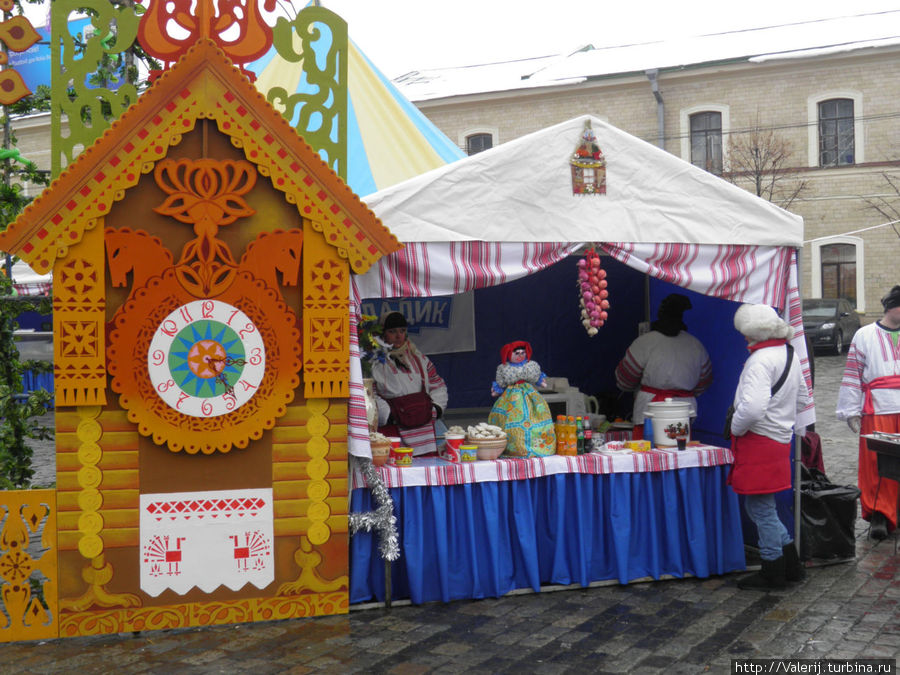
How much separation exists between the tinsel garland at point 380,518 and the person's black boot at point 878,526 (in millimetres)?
3598

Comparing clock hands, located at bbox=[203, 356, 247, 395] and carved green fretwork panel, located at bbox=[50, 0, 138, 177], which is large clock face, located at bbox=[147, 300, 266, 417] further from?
carved green fretwork panel, located at bbox=[50, 0, 138, 177]

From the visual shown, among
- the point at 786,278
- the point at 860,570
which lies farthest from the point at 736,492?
the point at 786,278

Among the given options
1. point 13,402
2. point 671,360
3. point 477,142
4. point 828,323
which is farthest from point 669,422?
point 477,142

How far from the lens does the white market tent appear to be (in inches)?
199

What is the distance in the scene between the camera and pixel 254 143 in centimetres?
478

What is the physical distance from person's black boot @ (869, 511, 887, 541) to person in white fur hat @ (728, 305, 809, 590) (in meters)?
1.52

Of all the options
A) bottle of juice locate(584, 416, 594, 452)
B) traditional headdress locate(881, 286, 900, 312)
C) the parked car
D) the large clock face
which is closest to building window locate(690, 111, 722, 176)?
the parked car

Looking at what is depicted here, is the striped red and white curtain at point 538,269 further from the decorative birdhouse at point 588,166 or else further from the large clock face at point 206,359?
the large clock face at point 206,359

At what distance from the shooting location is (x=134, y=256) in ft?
15.3

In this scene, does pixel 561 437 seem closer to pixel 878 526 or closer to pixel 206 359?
pixel 206 359

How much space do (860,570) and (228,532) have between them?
12.6 ft

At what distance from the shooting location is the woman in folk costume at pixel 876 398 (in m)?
6.51

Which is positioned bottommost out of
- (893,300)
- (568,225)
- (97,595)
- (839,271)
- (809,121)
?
(97,595)

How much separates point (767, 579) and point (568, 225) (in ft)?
7.75
